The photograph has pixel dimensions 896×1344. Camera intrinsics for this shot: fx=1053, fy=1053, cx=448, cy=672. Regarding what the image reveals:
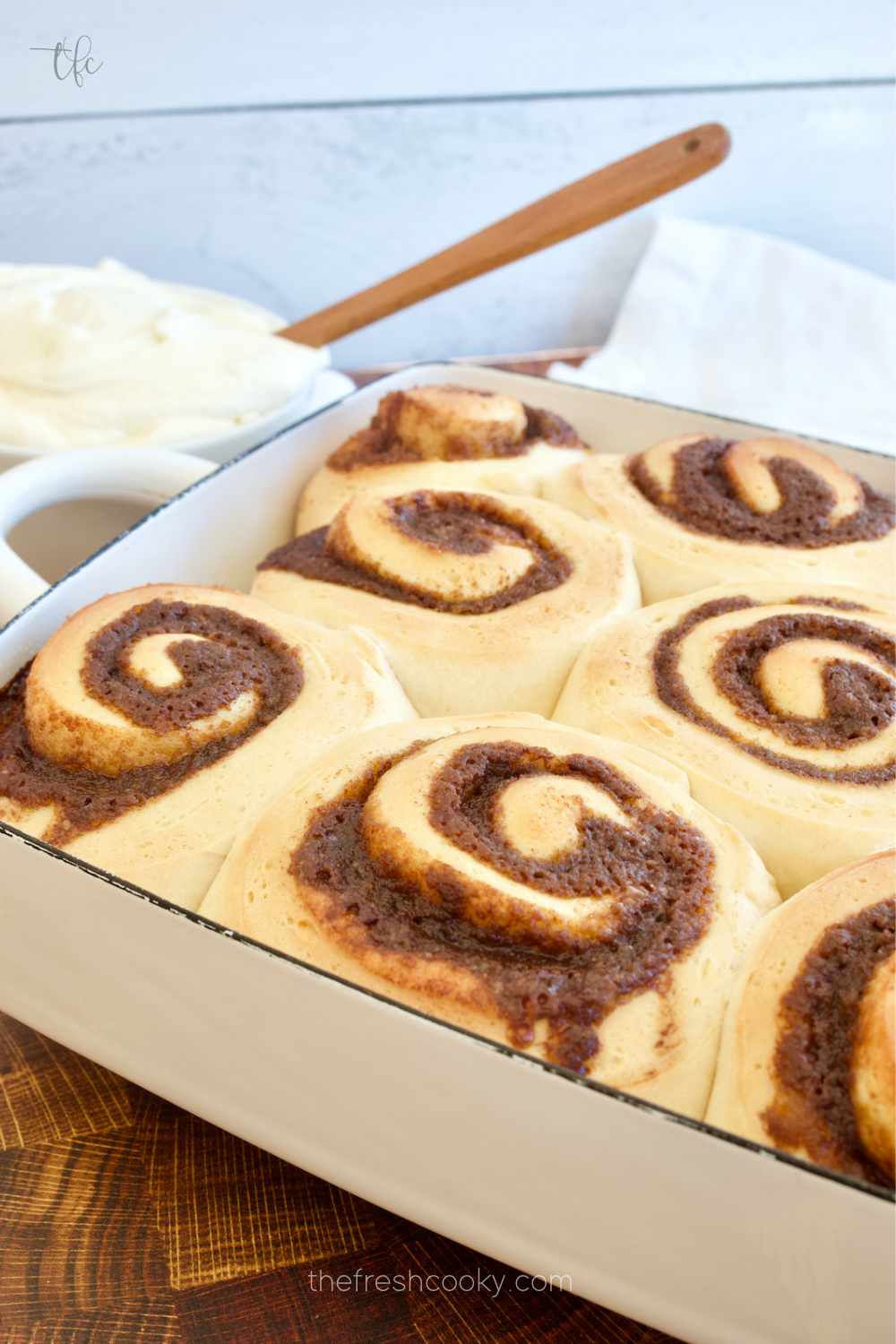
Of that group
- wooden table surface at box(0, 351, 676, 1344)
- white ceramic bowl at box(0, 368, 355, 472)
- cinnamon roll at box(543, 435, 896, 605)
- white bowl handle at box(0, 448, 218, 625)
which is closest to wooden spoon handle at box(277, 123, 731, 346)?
white ceramic bowl at box(0, 368, 355, 472)

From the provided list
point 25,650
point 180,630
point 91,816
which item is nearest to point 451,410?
point 180,630

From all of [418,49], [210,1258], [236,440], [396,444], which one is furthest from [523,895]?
[418,49]

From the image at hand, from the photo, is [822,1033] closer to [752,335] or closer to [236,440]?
[236,440]

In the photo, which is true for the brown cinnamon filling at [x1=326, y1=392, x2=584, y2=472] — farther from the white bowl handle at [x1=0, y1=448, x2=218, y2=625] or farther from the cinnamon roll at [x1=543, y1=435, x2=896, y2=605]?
the white bowl handle at [x1=0, y1=448, x2=218, y2=625]

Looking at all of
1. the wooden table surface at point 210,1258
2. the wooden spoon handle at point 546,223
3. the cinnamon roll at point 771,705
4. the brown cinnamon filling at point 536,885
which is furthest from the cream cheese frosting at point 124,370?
the wooden table surface at point 210,1258

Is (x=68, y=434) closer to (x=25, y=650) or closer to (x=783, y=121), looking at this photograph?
(x=25, y=650)

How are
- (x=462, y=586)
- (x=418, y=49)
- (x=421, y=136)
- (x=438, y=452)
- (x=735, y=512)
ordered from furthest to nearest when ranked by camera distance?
(x=421, y=136) < (x=418, y=49) < (x=438, y=452) < (x=735, y=512) < (x=462, y=586)
